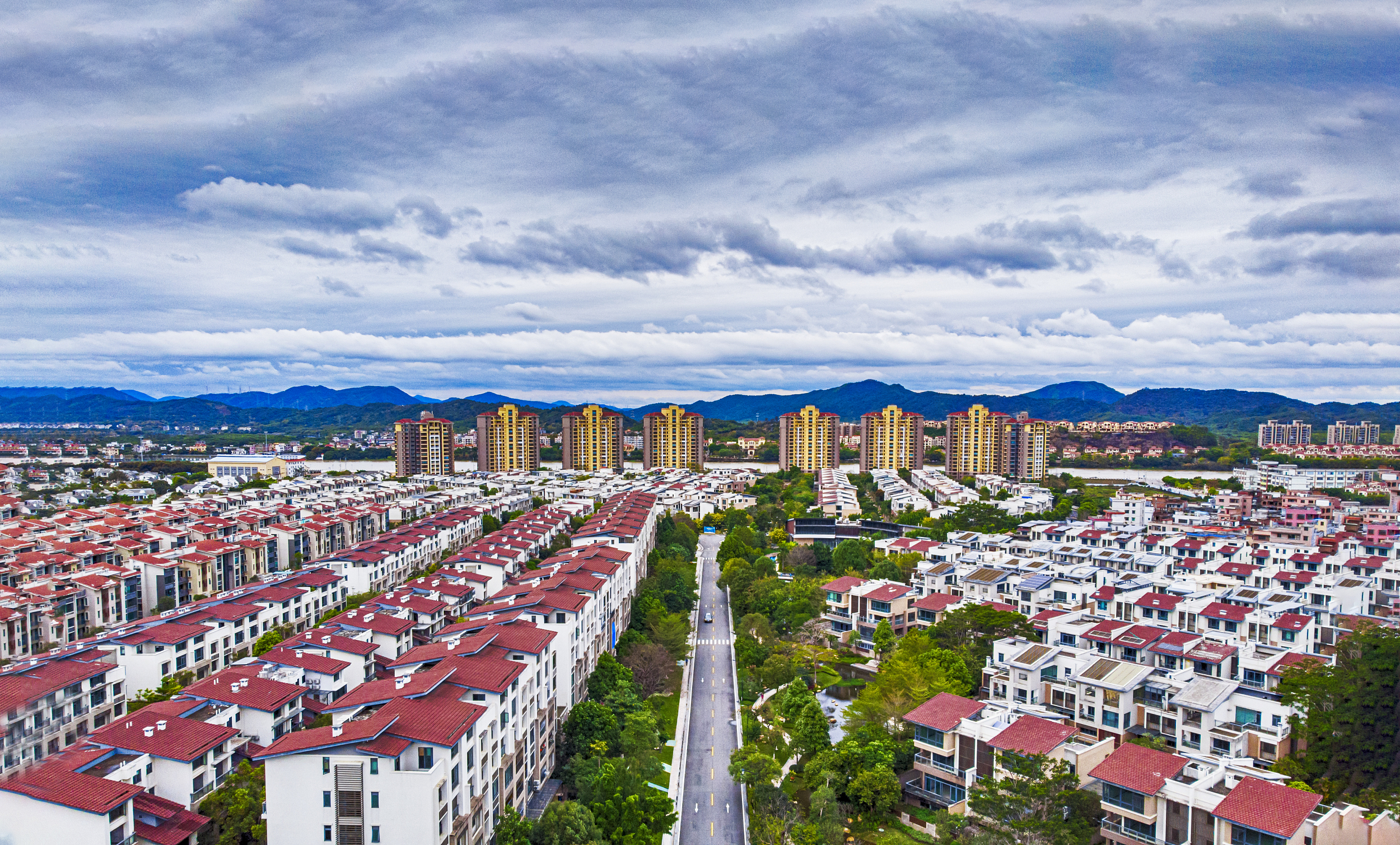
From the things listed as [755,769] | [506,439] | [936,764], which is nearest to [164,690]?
[755,769]

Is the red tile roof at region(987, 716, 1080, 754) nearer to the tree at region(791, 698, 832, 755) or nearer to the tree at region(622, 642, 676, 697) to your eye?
the tree at region(791, 698, 832, 755)

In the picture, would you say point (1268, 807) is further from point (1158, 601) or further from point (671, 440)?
point (671, 440)

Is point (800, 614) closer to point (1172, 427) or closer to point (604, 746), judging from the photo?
point (604, 746)

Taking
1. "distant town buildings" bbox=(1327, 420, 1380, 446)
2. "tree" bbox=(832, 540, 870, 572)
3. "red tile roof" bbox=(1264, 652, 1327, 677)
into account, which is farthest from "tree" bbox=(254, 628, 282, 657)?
"distant town buildings" bbox=(1327, 420, 1380, 446)

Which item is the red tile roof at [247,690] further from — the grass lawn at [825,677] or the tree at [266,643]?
the grass lawn at [825,677]

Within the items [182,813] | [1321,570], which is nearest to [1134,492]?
[1321,570]

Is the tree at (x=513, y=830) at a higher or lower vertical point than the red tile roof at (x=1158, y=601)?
lower

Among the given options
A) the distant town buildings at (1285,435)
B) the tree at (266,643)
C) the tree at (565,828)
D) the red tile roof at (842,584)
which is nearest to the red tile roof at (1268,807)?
the tree at (565,828)
